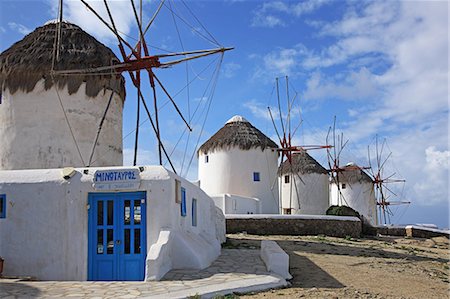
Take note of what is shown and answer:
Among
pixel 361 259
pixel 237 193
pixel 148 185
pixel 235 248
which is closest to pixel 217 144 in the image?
pixel 237 193

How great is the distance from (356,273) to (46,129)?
1060 centimetres

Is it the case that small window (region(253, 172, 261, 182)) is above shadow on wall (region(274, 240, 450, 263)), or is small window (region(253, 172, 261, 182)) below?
above

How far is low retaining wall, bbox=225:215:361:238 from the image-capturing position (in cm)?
2352

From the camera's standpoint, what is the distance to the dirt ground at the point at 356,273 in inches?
394

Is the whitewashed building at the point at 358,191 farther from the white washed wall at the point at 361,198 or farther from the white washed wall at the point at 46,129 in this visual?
the white washed wall at the point at 46,129

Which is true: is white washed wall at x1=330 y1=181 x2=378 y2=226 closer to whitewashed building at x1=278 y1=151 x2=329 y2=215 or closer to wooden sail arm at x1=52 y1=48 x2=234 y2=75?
whitewashed building at x1=278 y1=151 x2=329 y2=215

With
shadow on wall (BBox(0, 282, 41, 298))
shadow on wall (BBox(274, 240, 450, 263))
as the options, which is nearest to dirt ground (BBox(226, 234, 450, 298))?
shadow on wall (BBox(274, 240, 450, 263))

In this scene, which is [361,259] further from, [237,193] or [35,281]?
[237,193]

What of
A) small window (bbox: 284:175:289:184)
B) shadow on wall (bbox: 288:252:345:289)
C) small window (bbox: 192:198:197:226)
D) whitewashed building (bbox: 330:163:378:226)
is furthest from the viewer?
whitewashed building (bbox: 330:163:378:226)

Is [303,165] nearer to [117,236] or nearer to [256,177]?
[256,177]

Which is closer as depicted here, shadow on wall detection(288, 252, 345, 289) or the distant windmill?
shadow on wall detection(288, 252, 345, 289)

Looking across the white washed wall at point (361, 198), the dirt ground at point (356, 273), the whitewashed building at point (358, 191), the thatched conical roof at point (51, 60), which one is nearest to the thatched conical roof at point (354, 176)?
the whitewashed building at point (358, 191)

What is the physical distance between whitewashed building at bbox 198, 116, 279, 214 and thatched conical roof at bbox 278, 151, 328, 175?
6655mm

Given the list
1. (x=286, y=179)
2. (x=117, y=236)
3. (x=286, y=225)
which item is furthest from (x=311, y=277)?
(x=286, y=179)
